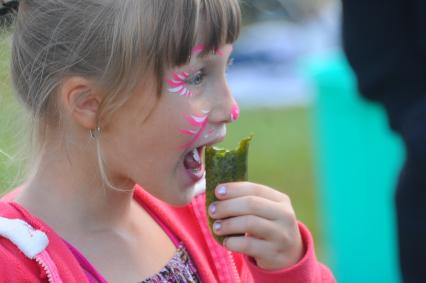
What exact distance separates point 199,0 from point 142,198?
61 cm

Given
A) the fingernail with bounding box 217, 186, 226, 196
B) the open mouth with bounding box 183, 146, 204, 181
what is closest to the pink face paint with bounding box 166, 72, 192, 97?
the open mouth with bounding box 183, 146, 204, 181

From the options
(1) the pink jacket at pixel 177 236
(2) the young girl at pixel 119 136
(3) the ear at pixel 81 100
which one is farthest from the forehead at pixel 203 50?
(1) the pink jacket at pixel 177 236

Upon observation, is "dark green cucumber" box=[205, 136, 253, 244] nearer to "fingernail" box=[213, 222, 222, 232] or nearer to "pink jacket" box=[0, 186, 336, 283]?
"fingernail" box=[213, 222, 222, 232]

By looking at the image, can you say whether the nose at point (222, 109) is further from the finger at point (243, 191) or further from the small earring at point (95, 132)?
the small earring at point (95, 132)

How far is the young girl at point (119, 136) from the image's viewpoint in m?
2.30

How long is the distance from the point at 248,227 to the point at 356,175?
8.73ft

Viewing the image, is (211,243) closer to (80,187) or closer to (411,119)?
(80,187)

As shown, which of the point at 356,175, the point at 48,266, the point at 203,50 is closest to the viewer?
the point at 48,266

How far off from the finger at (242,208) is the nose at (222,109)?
0.19 metres

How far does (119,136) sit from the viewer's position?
2365 millimetres

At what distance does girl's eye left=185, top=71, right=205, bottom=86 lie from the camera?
2342mm

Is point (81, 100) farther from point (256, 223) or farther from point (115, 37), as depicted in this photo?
point (256, 223)

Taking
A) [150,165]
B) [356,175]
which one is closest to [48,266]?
[150,165]

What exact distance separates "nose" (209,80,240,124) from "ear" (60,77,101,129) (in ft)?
0.90
